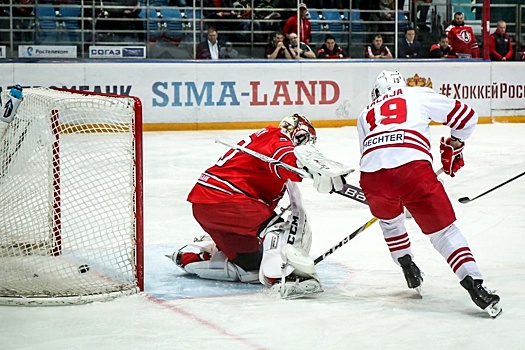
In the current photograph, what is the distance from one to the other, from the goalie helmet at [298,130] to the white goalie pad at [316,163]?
0.70ft

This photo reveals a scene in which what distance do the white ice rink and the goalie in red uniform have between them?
7 centimetres

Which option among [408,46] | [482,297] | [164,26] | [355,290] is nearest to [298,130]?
[355,290]

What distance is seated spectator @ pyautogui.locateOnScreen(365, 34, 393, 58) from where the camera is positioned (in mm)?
11773

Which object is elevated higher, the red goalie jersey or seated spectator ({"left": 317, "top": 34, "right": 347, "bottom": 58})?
seated spectator ({"left": 317, "top": 34, "right": 347, "bottom": 58})

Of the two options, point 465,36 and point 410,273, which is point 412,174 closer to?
point 410,273

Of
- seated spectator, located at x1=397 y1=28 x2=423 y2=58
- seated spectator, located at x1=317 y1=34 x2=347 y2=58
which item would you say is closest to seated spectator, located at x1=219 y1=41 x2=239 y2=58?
seated spectator, located at x1=317 y1=34 x2=347 y2=58

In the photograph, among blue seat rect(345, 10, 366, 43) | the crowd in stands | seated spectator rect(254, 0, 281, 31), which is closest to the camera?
the crowd in stands

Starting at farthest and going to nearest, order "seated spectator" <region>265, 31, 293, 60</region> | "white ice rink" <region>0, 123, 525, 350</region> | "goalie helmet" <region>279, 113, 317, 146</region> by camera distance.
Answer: "seated spectator" <region>265, 31, 293, 60</region>, "goalie helmet" <region>279, 113, 317, 146</region>, "white ice rink" <region>0, 123, 525, 350</region>

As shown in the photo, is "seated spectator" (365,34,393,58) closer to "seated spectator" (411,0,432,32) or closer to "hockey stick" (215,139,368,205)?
"seated spectator" (411,0,432,32)

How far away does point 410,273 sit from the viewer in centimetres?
386

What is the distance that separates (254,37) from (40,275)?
764 cm

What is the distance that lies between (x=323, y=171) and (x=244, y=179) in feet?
1.80

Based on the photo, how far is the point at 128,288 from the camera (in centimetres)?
399

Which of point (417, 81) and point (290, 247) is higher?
point (417, 81)
